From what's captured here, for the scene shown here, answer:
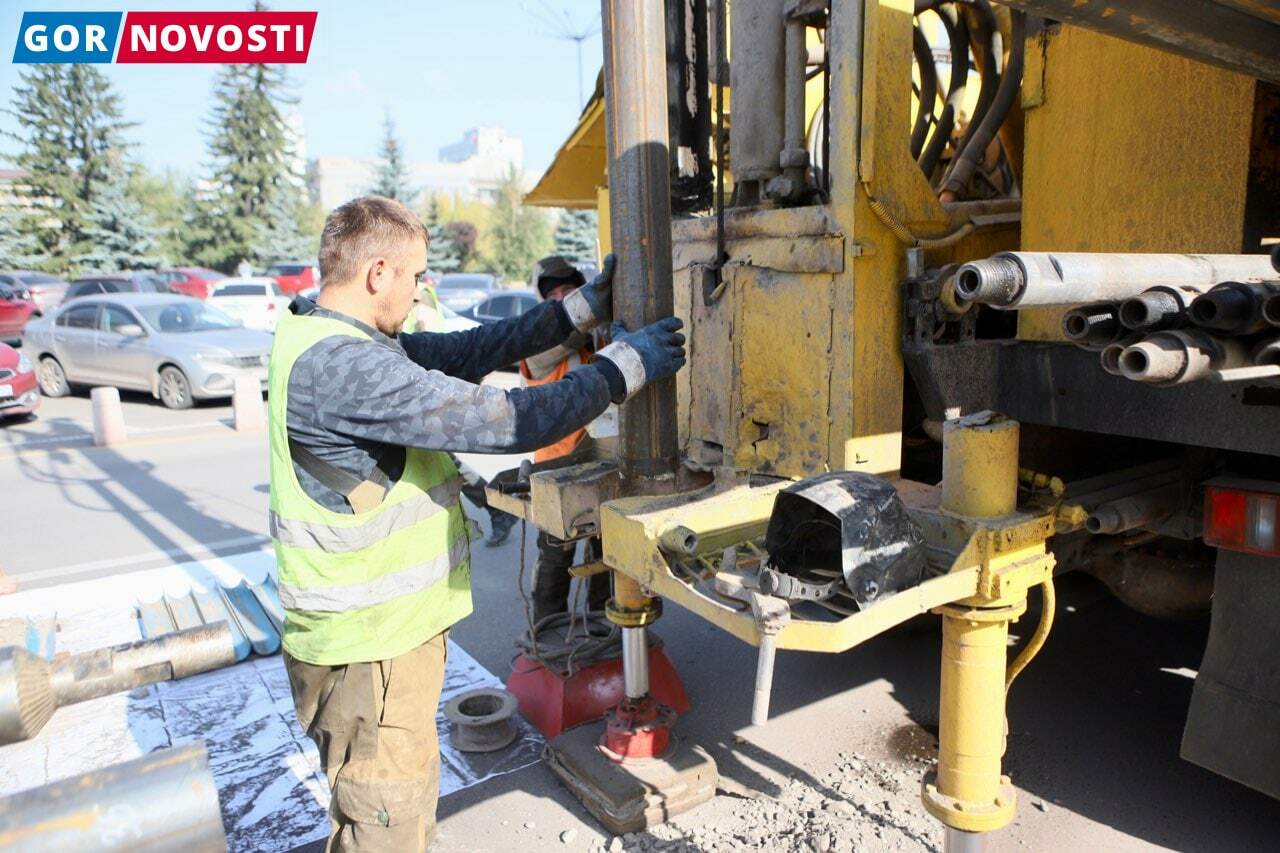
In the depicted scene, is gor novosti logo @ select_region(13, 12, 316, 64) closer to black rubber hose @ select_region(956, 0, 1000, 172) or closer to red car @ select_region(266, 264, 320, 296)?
black rubber hose @ select_region(956, 0, 1000, 172)

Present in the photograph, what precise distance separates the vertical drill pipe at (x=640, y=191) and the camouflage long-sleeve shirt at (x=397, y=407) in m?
0.32

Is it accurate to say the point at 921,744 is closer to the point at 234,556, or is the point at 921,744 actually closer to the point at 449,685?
the point at 449,685

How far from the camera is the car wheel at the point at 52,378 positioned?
1375 cm

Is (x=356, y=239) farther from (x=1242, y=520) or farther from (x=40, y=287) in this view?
(x=40, y=287)

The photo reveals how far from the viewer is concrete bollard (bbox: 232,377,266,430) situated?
10.6m

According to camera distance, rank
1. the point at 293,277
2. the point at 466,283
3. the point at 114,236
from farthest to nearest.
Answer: the point at 114,236 → the point at 293,277 → the point at 466,283

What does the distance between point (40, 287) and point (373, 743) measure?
90.4 feet

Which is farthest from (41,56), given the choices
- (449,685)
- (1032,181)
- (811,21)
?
(1032,181)

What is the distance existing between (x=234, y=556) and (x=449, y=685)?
2615mm

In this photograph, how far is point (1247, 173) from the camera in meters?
2.36

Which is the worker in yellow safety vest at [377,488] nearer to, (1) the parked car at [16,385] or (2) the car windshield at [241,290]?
(1) the parked car at [16,385]

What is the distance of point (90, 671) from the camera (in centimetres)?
238

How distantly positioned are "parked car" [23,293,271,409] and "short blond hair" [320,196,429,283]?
10524 mm

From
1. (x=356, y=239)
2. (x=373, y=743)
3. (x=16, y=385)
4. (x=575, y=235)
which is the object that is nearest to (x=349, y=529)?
(x=373, y=743)
